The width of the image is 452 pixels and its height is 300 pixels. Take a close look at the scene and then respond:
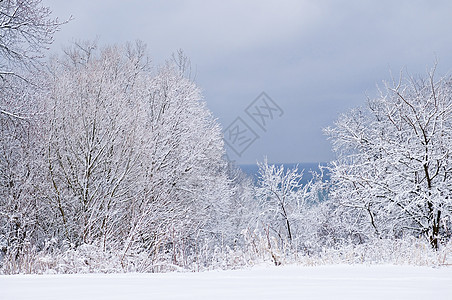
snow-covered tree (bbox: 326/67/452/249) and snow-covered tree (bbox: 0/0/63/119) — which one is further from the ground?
snow-covered tree (bbox: 0/0/63/119)

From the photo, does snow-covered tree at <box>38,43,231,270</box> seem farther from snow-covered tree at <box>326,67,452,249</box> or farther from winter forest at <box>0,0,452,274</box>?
snow-covered tree at <box>326,67,452,249</box>

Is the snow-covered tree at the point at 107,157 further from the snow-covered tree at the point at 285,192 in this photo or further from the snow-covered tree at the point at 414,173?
the snow-covered tree at the point at 285,192

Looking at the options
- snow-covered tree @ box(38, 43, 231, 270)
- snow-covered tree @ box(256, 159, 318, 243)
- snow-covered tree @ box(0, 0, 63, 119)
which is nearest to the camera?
snow-covered tree @ box(0, 0, 63, 119)

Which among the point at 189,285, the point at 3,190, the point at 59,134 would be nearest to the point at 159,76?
the point at 59,134

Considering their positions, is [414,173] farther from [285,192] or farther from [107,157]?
[285,192]

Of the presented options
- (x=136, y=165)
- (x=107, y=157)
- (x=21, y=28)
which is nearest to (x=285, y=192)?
(x=136, y=165)

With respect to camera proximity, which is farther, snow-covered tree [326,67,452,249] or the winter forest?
snow-covered tree [326,67,452,249]

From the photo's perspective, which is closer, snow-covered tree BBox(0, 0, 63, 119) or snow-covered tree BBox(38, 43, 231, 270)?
snow-covered tree BBox(0, 0, 63, 119)

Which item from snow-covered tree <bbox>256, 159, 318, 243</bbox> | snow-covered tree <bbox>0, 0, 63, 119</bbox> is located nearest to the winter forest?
snow-covered tree <bbox>0, 0, 63, 119</bbox>

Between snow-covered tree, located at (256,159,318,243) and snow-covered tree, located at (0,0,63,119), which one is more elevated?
snow-covered tree, located at (0,0,63,119)

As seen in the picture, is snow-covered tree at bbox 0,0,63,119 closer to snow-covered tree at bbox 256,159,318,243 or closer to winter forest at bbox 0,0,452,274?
winter forest at bbox 0,0,452,274

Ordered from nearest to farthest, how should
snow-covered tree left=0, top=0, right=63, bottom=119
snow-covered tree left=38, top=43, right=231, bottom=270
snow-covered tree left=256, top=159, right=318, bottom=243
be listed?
1. snow-covered tree left=0, top=0, right=63, bottom=119
2. snow-covered tree left=38, top=43, right=231, bottom=270
3. snow-covered tree left=256, top=159, right=318, bottom=243

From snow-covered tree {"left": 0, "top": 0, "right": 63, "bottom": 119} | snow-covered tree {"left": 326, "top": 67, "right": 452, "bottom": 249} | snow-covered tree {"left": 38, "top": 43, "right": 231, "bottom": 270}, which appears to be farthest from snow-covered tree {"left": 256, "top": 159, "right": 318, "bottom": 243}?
snow-covered tree {"left": 0, "top": 0, "right": 63, "bottom": 119}

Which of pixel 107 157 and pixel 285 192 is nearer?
pixel 107 157
